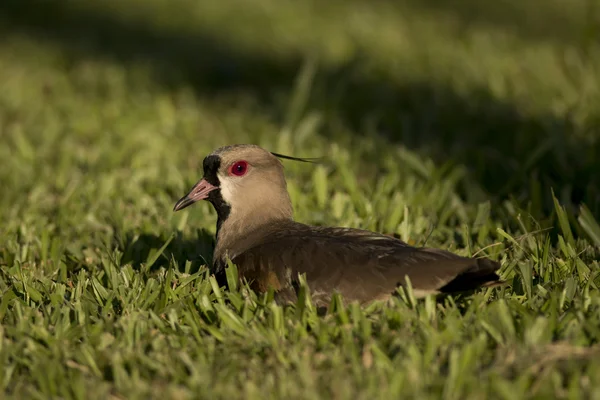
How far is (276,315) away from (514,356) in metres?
1.03

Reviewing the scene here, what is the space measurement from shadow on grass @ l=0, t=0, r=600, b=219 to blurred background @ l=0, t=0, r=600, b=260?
23mm

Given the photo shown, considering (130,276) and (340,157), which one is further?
(340,157)

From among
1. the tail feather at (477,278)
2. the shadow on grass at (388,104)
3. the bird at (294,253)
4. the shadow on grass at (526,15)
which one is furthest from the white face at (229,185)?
the shadow on grass at (526,15)

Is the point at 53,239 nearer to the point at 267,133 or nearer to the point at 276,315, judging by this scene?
the point at 276,315

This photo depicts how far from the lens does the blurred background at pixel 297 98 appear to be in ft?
20.8

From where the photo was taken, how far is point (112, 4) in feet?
43.7

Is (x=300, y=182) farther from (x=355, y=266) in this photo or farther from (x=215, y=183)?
(x=355, y=266)

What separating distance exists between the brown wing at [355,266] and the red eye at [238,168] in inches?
21.4

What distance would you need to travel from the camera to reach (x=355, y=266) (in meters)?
4.14

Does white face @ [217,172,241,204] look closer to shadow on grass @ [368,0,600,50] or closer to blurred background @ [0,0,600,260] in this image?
blurred background @ [0,0,600,260]

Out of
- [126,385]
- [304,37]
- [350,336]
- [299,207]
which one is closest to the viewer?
[126,385]

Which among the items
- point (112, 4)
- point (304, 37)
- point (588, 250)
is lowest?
point (588, 250)

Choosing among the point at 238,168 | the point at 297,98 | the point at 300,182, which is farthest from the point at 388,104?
the point at 238,168

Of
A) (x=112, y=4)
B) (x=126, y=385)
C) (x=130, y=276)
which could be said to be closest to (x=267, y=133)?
(x=130, y=276)
